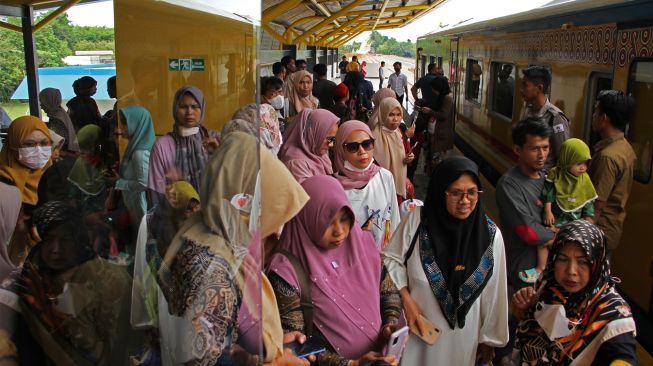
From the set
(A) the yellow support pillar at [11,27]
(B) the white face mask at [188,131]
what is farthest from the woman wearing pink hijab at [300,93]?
(B) the white face mask at [188,131]

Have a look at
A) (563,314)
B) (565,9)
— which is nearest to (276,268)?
(563,314)

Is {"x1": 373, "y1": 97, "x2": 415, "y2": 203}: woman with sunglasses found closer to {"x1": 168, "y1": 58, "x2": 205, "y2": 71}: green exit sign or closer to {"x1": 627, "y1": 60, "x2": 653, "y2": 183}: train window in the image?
{"x1": 627, "y1": 60, "x2": 653, "y2": 183}: train window

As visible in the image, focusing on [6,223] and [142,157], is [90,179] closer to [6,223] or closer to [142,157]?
[142,157]

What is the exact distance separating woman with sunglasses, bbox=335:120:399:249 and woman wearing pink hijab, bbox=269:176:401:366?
39.5 inches

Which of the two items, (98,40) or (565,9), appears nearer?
(98,40)

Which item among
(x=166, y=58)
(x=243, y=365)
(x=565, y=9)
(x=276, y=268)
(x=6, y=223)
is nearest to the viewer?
(x=243, y=365)

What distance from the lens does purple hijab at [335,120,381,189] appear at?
351 centimetres

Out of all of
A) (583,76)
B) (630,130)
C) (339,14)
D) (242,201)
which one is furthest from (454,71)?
(242,201)

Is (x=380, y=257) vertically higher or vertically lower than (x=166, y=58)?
lower

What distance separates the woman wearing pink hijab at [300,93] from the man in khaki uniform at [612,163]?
3.78 meters

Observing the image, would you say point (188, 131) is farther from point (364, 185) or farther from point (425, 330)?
point (364, 185)

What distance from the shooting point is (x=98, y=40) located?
229 centimetres

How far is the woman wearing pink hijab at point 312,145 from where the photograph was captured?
4.06 meters

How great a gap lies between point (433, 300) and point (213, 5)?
1586 mm
